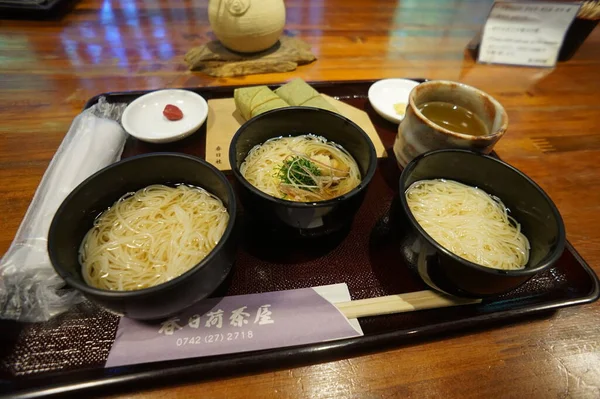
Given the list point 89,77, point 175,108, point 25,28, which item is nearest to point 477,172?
point 175,108

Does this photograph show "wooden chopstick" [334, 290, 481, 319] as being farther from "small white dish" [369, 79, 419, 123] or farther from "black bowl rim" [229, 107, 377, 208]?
"small white dish" [369, 79, 419, 123]

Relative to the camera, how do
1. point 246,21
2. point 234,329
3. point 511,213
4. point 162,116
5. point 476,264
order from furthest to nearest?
point 246,21
point 162,116
point 511,213
point 234,329
point 476,264

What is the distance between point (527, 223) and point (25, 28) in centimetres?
400

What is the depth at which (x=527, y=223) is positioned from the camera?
1414mm

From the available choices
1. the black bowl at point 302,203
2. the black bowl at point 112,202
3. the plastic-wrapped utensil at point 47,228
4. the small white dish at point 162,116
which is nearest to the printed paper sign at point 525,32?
the black bowl at point 302,203

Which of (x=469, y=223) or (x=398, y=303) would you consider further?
(x=469, y=223)

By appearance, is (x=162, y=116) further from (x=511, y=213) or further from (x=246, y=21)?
(x=511, y=213)

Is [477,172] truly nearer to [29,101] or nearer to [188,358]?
[188,358]

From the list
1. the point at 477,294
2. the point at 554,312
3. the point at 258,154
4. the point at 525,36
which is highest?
the point at 525,36

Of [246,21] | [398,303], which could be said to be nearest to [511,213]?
[398,303]

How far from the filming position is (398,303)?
1.26 m

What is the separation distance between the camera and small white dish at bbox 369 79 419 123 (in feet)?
6.93

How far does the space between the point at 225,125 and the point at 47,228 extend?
105 centimetres

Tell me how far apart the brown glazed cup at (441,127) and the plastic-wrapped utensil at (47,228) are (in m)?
1.50
